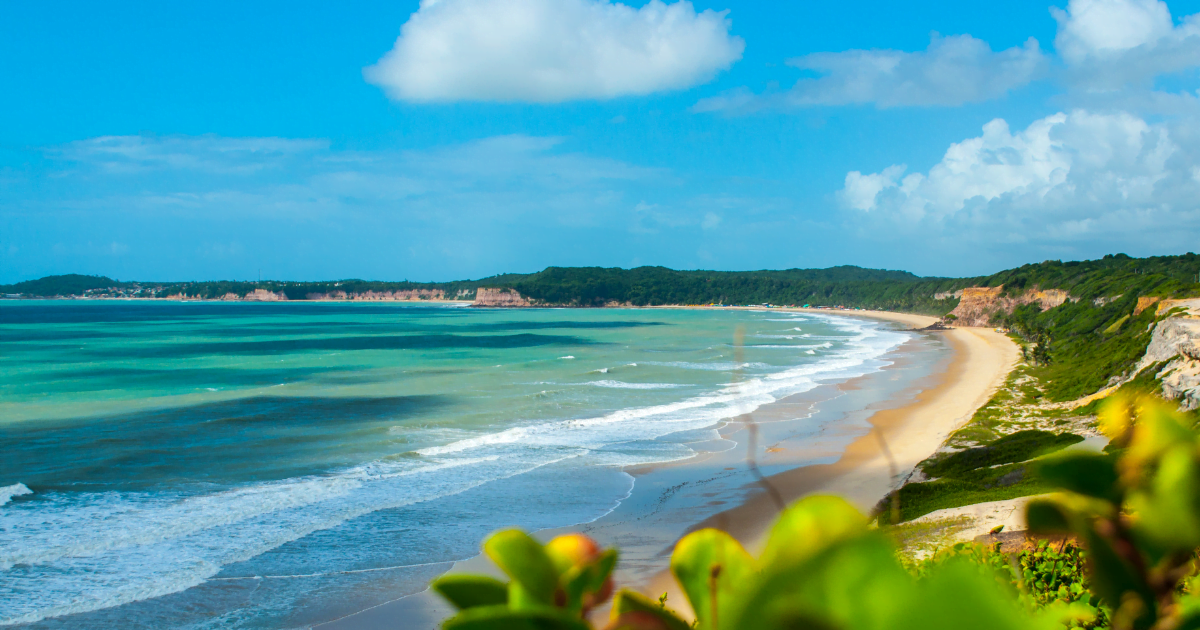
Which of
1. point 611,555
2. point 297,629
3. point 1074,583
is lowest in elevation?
point 297,629

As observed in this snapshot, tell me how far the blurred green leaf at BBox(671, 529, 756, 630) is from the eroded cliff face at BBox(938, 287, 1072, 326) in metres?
82.0

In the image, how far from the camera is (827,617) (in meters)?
0.42

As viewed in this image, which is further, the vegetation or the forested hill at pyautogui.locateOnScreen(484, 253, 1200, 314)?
the forested hill at pyautogui.locateOnScreen(484, 253, 1200, 314)

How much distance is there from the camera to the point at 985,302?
85.1m

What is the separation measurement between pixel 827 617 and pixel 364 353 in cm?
5887

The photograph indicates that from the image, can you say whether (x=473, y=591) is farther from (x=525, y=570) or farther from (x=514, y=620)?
(x=514, y=620)

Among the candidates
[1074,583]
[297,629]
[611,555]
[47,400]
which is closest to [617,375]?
[47,400]

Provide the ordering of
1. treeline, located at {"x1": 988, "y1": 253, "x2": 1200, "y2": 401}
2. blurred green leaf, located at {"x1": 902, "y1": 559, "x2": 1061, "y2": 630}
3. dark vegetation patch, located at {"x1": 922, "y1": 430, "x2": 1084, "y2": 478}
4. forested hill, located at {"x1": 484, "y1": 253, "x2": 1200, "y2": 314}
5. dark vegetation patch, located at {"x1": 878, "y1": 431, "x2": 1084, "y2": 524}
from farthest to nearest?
forested hill, located at {"x1": 484, "y1": 253, "x2": 1200, "y2": 314}, treeline, located at {"x1": 988, "y1": 253, "x2": 1200, "y2": 401}, dark vegetation patch, located at {"x1": 922, "y1": 430, "x2": 1084, "y2": 478}, dark vegetation patch, located at {"x1": 878, "y1": 431, "x2": 1084, "y2": 524}, blurred green leaf, located at {"x1": 902, "y1": 559, "x2": 1061, "y2": 630}

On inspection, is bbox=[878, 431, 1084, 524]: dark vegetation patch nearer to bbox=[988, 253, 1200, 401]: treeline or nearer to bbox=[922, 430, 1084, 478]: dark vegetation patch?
bbox=[922, 430, 1084, 478]: dark vegetation patch

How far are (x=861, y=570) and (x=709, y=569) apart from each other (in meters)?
0.34

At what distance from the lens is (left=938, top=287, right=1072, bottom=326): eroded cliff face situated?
77.2m

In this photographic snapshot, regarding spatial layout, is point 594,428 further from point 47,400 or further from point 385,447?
point 47,400

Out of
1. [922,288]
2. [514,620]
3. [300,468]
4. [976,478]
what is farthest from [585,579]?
[922,288]

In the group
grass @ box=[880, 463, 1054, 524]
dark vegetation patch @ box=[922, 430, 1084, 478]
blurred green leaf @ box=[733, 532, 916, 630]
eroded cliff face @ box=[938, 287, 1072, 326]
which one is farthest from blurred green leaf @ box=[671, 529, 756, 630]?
eroded cliff face @ box=[938, 287, 1072, 326]
